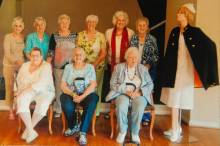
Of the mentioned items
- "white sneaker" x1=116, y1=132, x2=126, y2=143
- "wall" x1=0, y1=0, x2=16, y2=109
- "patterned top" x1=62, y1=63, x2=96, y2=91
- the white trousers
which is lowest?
"white sneaker" x1=116, y1=132, x2=126, y2=143

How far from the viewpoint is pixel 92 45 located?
15.6 ft

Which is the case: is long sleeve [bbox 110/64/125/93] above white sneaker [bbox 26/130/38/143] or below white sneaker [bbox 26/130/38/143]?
above

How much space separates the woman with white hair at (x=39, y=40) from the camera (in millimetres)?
4773

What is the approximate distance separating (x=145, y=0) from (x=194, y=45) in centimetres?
246

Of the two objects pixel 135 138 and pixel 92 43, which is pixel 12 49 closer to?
pixel 92 43

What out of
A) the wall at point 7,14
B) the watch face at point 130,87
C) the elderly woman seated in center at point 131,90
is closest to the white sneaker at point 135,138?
the elderly woman seated in center at point 131,90

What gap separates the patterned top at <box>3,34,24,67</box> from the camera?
15.9 ft

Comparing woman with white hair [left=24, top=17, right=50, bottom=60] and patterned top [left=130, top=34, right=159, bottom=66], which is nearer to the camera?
patterned top [left=130, top=34, right=159, bottom=66]

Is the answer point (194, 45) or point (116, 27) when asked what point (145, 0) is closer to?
point (116, 27)

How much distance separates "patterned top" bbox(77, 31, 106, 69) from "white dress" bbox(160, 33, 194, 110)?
3.23 ft

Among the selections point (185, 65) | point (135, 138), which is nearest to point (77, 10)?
point (185, 65)

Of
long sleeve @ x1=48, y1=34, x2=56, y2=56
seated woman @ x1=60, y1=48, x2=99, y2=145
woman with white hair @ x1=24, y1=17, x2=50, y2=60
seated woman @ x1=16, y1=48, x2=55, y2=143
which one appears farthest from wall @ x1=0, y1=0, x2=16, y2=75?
seated woman @ x1=60, y1=48, x2=99, y2=145

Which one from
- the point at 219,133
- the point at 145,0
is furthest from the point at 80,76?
the point at 145,0

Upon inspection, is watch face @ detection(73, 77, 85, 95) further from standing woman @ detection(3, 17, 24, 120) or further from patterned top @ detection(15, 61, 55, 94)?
standing woman @ detection(3, 17, 24, 120)
